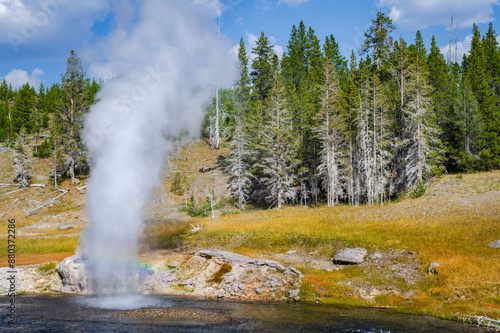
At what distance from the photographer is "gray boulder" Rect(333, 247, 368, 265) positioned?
23906 millimetres

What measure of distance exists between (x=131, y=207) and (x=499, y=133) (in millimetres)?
50584

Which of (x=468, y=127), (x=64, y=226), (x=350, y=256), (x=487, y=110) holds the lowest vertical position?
(x=350, y=256)

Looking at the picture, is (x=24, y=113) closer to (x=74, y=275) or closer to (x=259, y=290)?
(x=74, y=275)

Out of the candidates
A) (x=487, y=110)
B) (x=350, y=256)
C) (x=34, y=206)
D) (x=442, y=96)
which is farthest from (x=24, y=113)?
(x=487, y=110)

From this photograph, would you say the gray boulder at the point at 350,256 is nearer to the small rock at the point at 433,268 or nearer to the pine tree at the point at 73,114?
the small rock at the point at 433,268

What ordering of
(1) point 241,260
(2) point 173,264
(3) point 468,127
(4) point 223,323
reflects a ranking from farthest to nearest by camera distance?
1. (3) point 468,127
2. (2) point 173,264
3. (1) point 241,260
4. (4) point 223,323

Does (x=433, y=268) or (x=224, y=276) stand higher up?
(x=433, y=268)

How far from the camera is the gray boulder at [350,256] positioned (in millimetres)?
23906

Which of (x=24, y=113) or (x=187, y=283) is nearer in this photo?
(x=187, y=283)

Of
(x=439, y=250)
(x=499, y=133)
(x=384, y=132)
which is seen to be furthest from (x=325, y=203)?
(x=439, y=250)

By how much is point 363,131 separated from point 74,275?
3769 cm

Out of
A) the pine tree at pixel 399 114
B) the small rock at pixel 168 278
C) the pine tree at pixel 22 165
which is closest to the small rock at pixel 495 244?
the small rock at pixel 168 278

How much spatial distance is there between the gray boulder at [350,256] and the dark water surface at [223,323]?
594 centimetres

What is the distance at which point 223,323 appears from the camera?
49.1 ft
